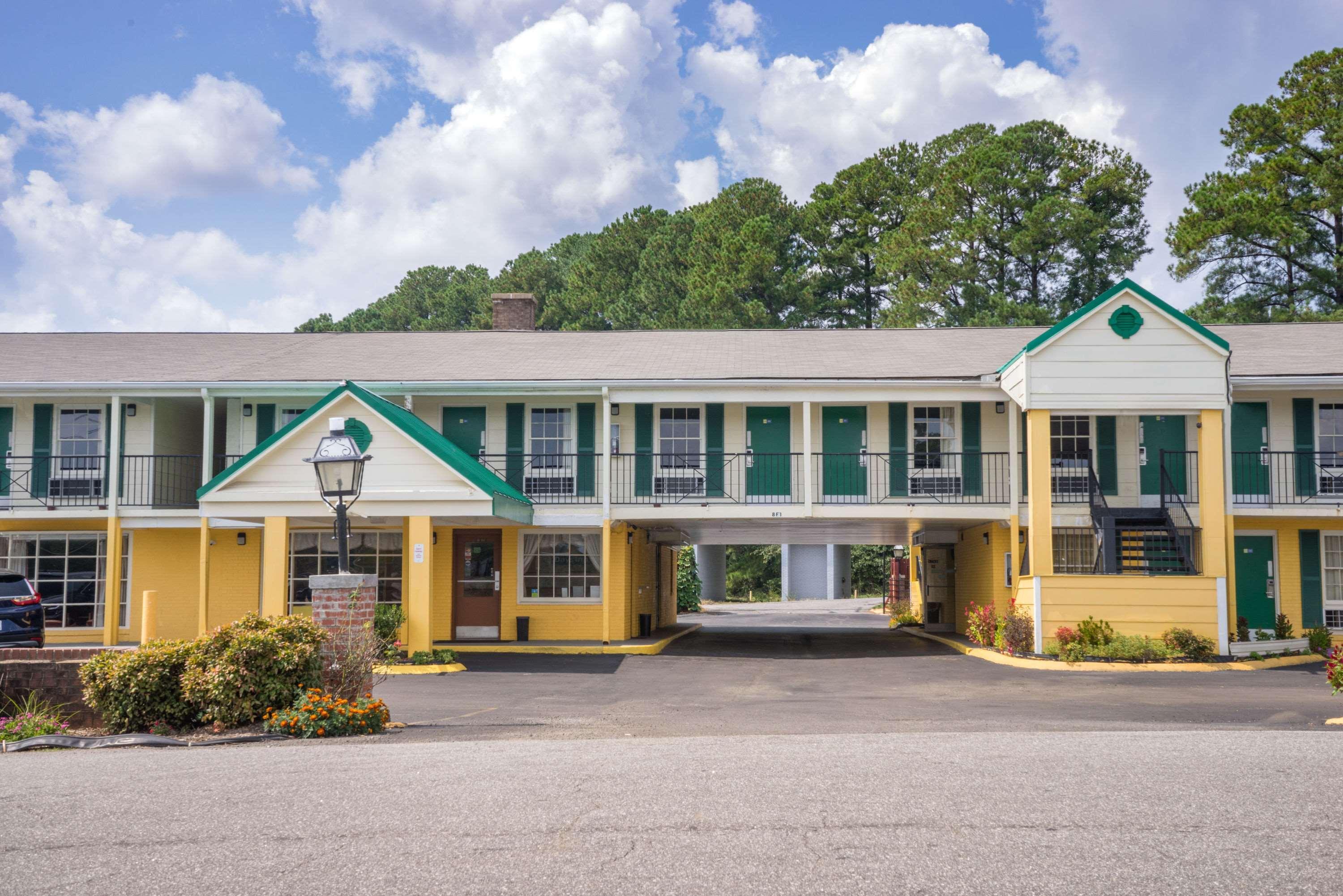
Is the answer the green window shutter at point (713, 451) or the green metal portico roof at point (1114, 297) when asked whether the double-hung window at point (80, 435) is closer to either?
the green window shutter at point (713, 451)

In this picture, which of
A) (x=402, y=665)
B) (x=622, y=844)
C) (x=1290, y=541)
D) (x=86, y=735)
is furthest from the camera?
(x=1290, y=541)

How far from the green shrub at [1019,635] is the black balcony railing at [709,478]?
475 centimetres

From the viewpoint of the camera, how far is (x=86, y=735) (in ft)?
36.1

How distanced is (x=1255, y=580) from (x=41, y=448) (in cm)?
2355

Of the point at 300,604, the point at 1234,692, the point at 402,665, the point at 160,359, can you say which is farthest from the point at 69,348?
the point at 1234,692

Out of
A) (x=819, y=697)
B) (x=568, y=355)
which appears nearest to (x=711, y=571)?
(x=568, y=355)

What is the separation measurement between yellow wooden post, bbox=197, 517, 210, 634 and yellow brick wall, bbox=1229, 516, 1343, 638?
61.5 ft

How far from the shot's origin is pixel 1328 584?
72.7 feet

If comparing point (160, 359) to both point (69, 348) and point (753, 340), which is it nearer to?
point (69, 348)

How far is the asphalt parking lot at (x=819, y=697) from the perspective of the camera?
1164cm

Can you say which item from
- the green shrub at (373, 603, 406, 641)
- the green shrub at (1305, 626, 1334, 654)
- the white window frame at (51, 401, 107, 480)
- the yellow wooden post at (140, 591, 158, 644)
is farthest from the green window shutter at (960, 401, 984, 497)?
the white window frame at (51, 401, 107, 480)

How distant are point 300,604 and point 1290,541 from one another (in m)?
18.9

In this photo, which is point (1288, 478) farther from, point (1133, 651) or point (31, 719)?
point (31, 719)

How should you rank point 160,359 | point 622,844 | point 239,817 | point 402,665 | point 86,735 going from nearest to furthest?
1. point 622,844
2. point 239,817
3. point 86,735
4. point 402,665
5. point 160,359
